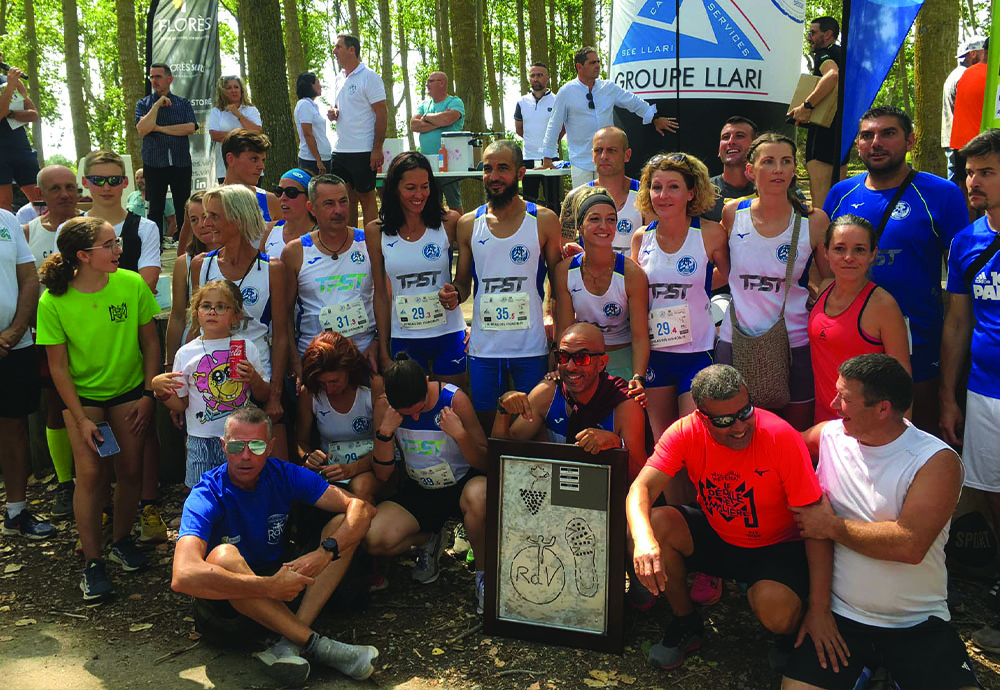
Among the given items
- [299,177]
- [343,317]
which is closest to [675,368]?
[343,317]

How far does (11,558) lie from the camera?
4664mm

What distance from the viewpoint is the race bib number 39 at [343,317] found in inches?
180

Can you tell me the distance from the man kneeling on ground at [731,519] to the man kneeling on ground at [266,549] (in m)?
1.25

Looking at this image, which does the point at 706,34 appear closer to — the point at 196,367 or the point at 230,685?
the point at 196,367

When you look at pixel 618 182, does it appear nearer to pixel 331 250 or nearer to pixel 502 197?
Answer: pixel 502 197

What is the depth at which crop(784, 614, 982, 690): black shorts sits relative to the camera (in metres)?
2.95

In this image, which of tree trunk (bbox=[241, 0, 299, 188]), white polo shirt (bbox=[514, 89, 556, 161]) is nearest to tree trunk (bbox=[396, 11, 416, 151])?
white polo shirt (bbox=[514, 89, 556, 161])

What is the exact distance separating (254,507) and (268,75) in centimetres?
626

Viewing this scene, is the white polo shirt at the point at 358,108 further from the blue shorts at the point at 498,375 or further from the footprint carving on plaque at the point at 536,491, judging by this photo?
the footprint carving on plaque at the point at 536,491

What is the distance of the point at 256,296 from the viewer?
14.6ft

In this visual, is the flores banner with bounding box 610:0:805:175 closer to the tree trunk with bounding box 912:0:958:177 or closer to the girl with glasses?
the tree trunk with bounding box 912:0:958:177

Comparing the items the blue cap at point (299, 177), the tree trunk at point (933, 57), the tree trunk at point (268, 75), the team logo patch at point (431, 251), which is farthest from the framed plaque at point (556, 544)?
the tree trunk at point (933, 57)

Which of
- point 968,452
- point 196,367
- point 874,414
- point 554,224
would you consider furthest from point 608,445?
point 196,367

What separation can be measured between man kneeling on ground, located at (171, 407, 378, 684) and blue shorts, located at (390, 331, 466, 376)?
0.93 metres
